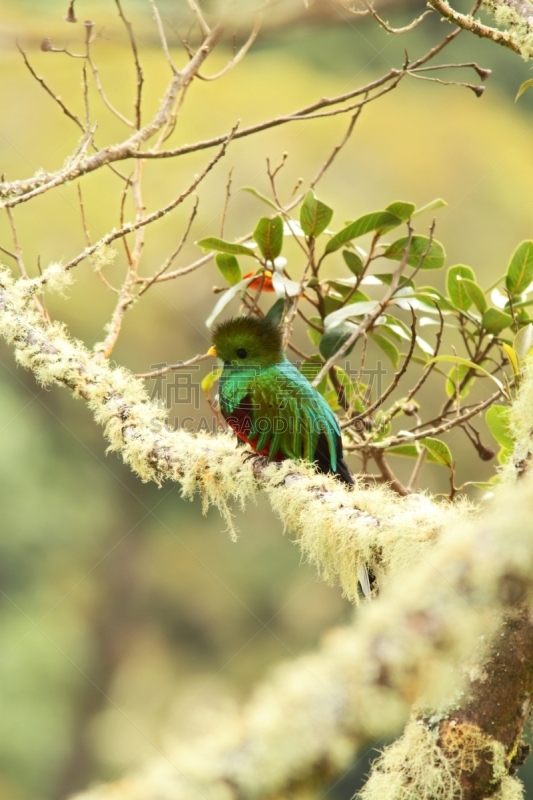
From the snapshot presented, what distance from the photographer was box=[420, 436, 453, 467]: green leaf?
82.6 inches

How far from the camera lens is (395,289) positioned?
208 centimetres

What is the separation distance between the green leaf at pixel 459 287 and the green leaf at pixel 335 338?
321mm

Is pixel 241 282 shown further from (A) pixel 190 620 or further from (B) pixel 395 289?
(A) pixel 190 620

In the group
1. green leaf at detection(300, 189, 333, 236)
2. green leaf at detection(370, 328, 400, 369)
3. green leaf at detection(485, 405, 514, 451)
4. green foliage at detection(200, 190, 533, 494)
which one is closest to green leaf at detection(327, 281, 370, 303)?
green foliage at detection(200, 190, 533, 494)

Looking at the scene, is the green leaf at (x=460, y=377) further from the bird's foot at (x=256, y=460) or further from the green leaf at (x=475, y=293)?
the bird's foot at (x=256, y=460)

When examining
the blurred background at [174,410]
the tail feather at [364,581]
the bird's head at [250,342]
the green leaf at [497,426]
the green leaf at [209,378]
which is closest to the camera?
the tail feather at [364,581]

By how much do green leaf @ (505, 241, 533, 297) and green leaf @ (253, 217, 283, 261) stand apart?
0.66m

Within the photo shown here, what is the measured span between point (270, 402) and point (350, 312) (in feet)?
1.25

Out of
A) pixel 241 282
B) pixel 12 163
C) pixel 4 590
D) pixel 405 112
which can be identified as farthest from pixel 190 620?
pixel 241 282

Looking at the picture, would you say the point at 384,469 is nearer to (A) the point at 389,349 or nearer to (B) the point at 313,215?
(A) the point at 389,349

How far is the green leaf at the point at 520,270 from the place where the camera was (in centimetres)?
206

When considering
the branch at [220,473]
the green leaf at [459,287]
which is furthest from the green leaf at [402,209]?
the branch at [220,473]

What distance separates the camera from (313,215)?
211cm

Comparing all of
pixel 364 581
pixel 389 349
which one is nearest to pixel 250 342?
pixel 389 349
